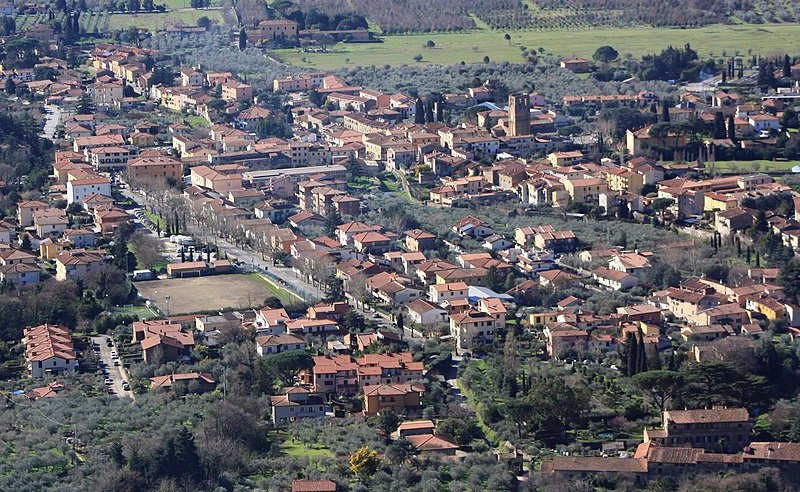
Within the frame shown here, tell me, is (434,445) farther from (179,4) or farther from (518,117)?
(179,4)

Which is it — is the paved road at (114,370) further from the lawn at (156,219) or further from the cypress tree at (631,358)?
the lawn at (156,219)

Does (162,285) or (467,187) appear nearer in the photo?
(162,285)

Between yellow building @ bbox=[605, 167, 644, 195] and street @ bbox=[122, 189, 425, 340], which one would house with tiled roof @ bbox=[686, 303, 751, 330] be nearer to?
street @ bbox=[122, 189, 425, 340]

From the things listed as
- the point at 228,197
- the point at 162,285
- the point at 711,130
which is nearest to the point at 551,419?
the point at 162,285

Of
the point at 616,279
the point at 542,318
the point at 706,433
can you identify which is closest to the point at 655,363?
the point at 706,433

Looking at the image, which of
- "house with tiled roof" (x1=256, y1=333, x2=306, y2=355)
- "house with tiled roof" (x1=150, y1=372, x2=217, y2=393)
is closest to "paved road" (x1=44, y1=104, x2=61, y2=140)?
"house with tiled roof" (x1=256, y1=333, x2=306, y2=355)

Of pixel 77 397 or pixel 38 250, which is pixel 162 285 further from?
pixel 77 397
